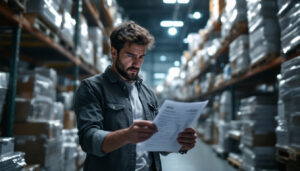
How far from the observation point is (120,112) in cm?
153

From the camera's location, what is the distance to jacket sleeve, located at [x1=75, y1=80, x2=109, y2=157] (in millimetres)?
1289

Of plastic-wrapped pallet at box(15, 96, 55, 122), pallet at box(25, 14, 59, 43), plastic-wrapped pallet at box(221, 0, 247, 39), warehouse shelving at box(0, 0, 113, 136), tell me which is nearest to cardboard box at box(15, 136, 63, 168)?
plastic-wrapped pallet at box(15, 96, 55, 122)

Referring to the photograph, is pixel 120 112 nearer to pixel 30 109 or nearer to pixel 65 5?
pixel 30 109

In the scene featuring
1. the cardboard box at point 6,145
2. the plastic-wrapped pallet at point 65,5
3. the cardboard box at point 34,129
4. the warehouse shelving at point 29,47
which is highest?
the plastic-wrapped pallet at point 65,5

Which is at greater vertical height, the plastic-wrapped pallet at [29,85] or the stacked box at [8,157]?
the plastic-wrapped pallet at [29,85]

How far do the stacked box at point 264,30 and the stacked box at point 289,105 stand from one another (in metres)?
0.63

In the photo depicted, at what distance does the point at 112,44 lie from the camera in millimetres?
1692

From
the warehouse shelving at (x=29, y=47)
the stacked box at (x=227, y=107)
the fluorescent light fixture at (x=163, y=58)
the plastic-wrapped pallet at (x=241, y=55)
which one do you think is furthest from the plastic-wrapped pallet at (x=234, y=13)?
the fluorescent light fixture at (x=163, y=58)

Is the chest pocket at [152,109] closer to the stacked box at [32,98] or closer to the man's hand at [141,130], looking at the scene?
the man's hand at [141,130]

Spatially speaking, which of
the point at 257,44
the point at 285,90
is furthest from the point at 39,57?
the point at 285,90

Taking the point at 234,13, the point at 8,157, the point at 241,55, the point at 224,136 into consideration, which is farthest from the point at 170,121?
the point at 224,136

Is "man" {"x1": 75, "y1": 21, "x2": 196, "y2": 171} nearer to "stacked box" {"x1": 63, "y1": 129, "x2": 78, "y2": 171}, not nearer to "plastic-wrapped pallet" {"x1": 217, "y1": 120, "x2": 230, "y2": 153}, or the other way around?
"stacked box" {"x1": 63, "y1": 129, "x2": 78, "y2": 171}

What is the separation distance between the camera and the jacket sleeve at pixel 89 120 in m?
1.29

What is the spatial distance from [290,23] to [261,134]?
5.63 ft
